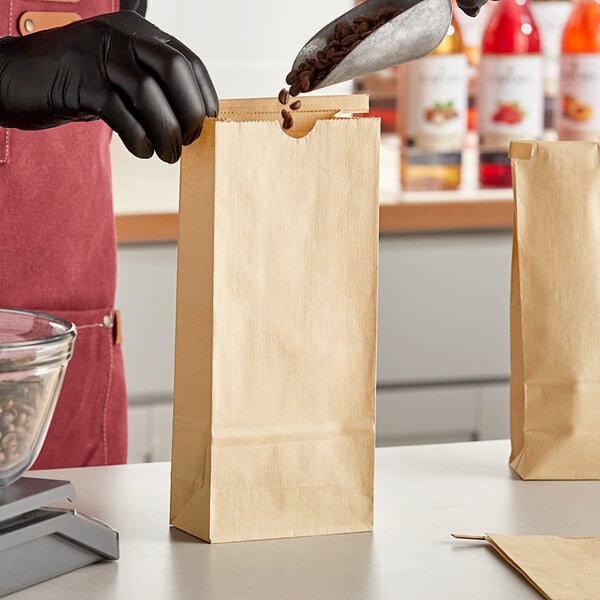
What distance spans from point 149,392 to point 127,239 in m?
0.25

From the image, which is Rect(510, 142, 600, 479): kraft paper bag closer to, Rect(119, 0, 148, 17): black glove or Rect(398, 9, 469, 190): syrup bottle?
Rect(119, 0, 148, 17): black glove

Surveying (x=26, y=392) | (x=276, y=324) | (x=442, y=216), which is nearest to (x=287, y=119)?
(x=276, y=324)

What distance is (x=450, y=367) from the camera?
6.43ft

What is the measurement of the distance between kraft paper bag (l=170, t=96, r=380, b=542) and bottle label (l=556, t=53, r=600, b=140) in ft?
4.19

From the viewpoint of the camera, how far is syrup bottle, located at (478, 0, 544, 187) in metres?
1.92

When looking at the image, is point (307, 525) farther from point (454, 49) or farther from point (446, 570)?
point (454, 49)

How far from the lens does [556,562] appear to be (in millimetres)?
698

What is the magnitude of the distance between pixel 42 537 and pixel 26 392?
0.09 m

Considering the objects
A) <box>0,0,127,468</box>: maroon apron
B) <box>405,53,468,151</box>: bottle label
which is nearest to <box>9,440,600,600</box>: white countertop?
<box>0,0,127,468</box>: maroon apron

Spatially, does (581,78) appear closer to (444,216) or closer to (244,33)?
(444,216)

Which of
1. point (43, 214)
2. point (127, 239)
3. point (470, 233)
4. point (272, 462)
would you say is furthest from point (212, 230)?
point (470, 233)

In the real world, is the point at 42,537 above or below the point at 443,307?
below

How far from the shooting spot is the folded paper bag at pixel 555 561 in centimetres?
66

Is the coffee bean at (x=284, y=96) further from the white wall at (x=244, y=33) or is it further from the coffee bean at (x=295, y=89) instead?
the white wall at (x=244, y=33)
